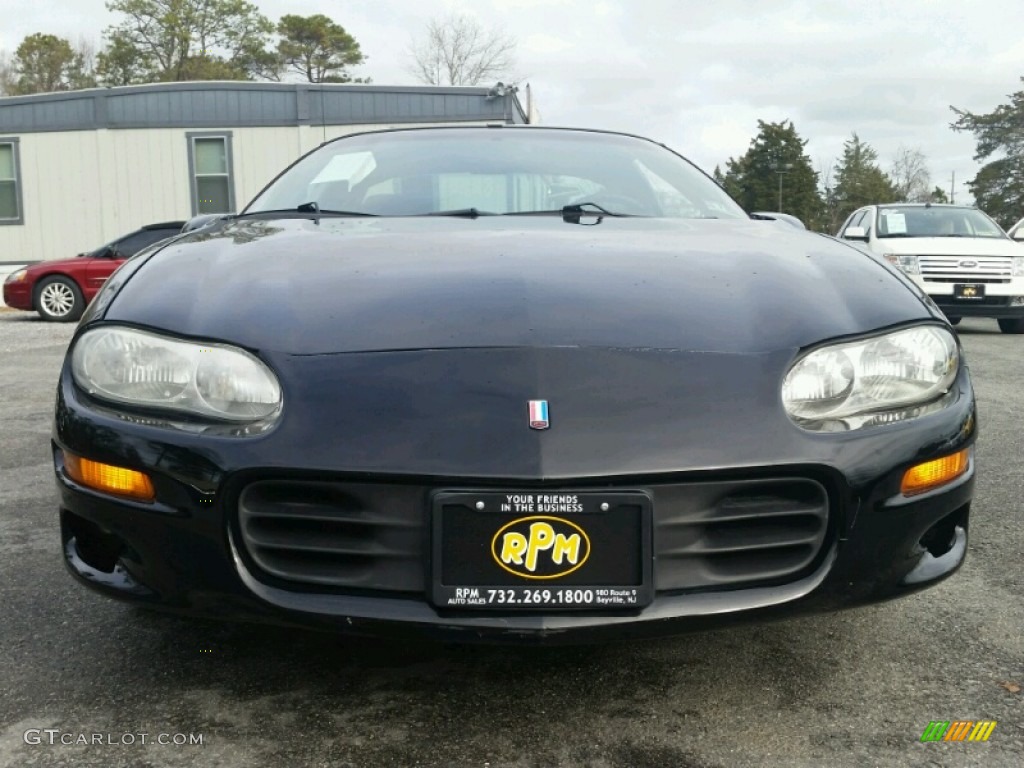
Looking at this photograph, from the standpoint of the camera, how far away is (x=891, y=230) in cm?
1115

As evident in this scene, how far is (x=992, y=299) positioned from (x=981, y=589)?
27.1 ft

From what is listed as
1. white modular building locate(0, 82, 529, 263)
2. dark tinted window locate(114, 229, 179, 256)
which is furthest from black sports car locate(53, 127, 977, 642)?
white modular building locate(0, 82, 529, 263)

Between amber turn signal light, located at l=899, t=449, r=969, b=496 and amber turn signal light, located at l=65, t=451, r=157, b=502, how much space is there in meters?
1.32

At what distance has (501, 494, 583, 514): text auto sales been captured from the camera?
64.2 inches

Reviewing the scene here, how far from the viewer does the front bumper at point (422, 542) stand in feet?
5.50

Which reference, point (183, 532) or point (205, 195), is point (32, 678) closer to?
point (183, 532)

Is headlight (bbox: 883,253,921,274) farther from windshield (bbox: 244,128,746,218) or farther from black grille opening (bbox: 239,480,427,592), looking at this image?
black grille opening (bbox: 239,480,427,592)

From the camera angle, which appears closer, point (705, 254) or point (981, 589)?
point (705, 254)

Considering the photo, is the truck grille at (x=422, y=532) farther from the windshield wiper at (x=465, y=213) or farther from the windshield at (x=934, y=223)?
the windshield at (x=934, y=223)

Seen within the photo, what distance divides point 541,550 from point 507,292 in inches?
20.6

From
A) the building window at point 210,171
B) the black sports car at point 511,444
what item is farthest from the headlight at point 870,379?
the building window at point 210,171

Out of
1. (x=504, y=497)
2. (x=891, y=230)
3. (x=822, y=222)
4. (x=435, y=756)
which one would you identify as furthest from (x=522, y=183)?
(x=822, y=222)

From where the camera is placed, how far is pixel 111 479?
1819 millimetres

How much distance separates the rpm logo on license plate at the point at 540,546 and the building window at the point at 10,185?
1948 cm
